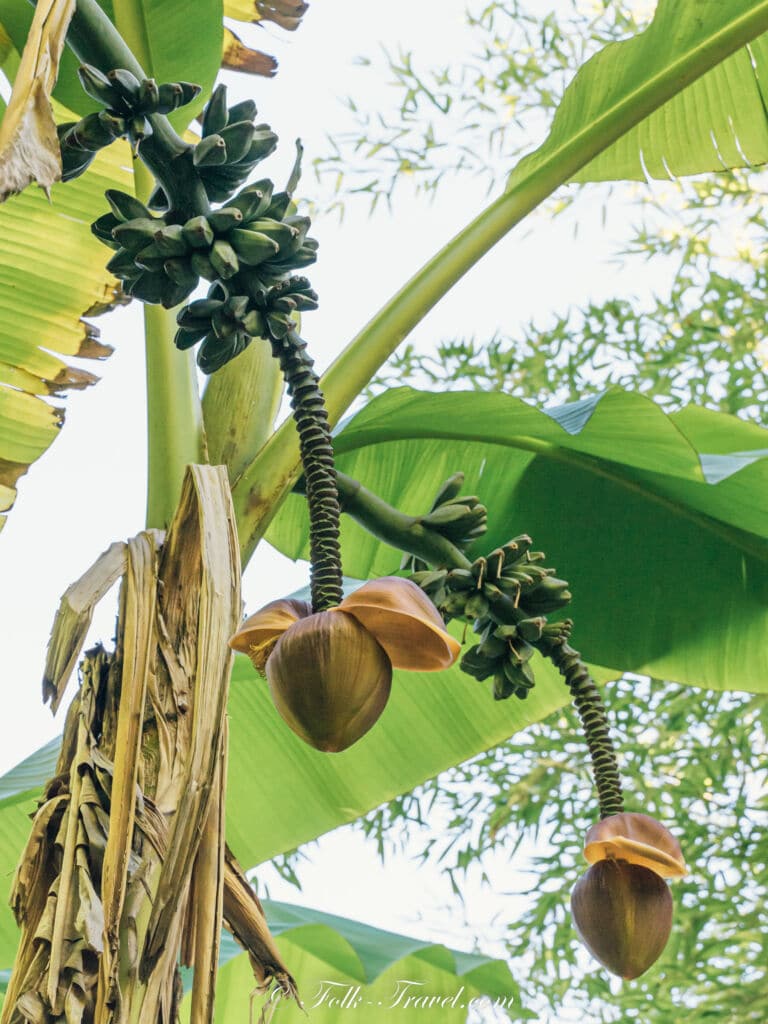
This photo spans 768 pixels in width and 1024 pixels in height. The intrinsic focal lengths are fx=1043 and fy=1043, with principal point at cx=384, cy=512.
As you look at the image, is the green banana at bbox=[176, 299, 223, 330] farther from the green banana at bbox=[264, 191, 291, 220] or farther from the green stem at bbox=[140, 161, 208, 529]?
the green stem at bbox=[140, 161, 208, 529]

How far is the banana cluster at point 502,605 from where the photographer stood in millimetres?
632

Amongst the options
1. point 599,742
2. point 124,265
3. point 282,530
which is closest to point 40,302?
point 282,530

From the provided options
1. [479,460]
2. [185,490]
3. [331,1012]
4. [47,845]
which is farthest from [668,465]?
[331,1012]

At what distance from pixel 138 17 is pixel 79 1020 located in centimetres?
76

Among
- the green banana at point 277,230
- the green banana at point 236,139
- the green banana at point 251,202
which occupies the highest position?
the green banana at point 236,139

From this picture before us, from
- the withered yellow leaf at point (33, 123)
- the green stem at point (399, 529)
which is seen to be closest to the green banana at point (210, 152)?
the withered yellow leaf at point (33, 123)

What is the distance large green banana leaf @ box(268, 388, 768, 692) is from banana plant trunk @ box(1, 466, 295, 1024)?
1.24 ft

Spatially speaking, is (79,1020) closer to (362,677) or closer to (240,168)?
(362,677)

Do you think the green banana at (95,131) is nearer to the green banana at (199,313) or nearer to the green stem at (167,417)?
the green banana at (199,313)

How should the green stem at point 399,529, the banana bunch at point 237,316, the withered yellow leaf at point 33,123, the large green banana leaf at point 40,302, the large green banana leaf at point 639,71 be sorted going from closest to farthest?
1. the withered yellow leaf at point 33,123
2. the banana bunch at point 237,316
3. the green stem at point 399,529
4. the large green banana leaf at point 639,71
5. the large green banana leaf at point 40,302

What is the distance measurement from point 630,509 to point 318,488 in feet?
2.07

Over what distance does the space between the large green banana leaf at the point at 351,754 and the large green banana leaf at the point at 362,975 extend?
0.35ft

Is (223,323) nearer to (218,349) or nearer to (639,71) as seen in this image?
(218,349)

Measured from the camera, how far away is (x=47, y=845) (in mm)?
537
